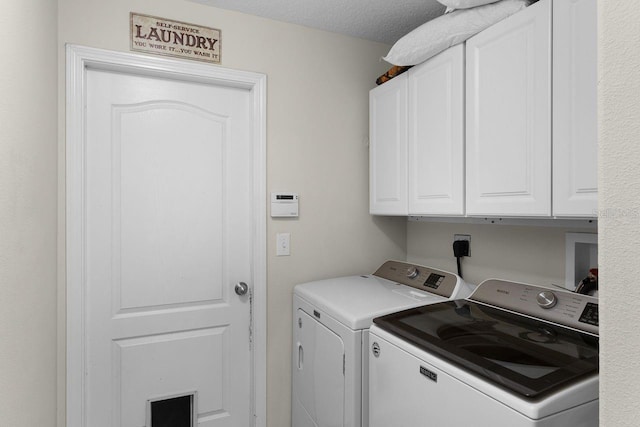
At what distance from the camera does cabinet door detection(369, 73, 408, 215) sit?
1.84m

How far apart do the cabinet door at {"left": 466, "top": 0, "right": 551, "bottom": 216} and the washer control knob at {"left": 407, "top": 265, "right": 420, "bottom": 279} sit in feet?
1.80

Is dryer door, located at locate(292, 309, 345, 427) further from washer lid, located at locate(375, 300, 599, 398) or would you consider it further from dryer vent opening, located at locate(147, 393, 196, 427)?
dryer vent opening, located at locate(147, 393, 196, 427)

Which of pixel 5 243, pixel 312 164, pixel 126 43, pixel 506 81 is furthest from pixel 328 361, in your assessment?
pixel 126 43

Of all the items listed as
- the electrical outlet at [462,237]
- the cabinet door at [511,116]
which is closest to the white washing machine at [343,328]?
the electrical outlet at [462,237]

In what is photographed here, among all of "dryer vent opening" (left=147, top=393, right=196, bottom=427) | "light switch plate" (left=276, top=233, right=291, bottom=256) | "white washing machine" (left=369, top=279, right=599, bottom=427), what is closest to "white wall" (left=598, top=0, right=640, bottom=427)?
"white washing machine" (left=369, top=279, right=599, bottom=427)

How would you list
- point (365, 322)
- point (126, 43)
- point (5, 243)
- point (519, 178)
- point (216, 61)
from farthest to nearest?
1. point (216, 61)
2. point (126, 43)
3. point (365, 322)
4. point (519, 178)
5. point (5, 243)

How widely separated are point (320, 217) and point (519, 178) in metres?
1.11

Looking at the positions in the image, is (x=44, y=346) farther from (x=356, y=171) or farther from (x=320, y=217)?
(x=356, y=171)

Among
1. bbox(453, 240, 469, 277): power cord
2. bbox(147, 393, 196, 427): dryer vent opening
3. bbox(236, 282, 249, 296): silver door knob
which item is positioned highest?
bbox(453, 240, 469, 277): power cord

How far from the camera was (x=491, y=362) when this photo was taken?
973mm

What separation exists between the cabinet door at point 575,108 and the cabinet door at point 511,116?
0.10 ft

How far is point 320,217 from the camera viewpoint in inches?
83.1

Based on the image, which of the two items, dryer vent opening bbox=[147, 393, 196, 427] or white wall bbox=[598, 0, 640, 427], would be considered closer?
white wall bbox=[598, 0, 640, 427]

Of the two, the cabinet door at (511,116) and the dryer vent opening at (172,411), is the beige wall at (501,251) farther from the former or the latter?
the dryer vent opening at (172,411)
